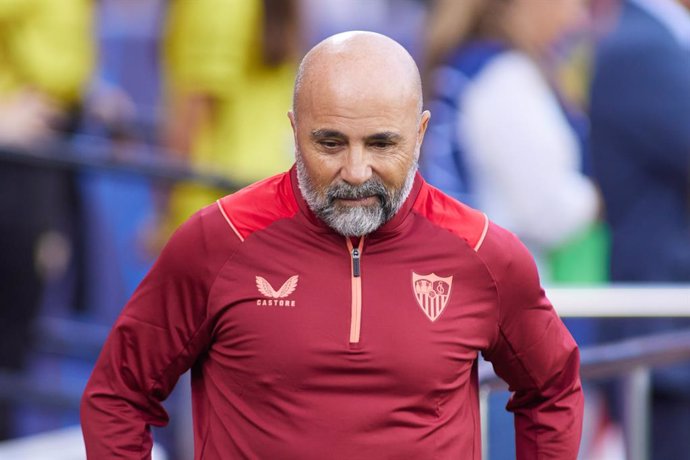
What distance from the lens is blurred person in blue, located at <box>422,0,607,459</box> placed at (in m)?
5.87

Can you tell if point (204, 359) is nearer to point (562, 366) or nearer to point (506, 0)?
point (562, 366)

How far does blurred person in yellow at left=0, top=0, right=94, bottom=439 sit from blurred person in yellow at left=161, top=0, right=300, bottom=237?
0.42m

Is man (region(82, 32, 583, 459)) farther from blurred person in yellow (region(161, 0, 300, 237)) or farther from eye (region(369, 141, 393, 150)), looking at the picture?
blurred person in yellow (region(161, 0, 300, 237))

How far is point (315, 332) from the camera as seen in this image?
2529mm

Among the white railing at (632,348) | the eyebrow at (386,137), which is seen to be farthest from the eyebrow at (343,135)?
the white railing at (632,348)

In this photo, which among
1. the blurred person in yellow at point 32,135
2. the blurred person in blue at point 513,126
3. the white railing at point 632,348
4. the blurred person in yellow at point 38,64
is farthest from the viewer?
the blurred person in blue at point 513,126

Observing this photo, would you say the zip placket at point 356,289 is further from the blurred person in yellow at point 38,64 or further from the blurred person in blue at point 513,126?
the blurred person in blue at point 513,126

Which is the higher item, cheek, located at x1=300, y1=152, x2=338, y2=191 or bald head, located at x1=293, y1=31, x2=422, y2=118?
bald head, located at x1=293, y1=31, x2=422, y2=118

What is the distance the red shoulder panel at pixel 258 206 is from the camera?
2613 millimetres

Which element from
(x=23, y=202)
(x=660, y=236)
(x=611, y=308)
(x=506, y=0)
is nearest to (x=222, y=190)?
(x=23, y=202)

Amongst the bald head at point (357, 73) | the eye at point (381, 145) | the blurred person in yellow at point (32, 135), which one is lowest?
the eye at point (381, 145)

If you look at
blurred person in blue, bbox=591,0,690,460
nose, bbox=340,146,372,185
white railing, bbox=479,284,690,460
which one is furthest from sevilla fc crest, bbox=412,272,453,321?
blurred person in blue, bbox=591,0,690,460

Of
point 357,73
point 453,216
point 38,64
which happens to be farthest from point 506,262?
point 38,64

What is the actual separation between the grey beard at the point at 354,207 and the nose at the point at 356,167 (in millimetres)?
13
